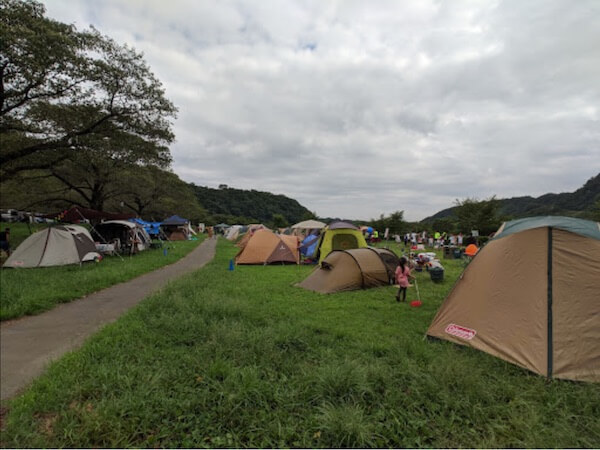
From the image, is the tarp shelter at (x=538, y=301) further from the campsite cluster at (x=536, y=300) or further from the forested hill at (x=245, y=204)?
the forested hill at (x=245, y=204)

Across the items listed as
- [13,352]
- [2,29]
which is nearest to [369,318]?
[13,352]

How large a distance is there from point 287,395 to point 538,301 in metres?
3.62

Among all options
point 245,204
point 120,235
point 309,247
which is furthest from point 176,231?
point 245,204

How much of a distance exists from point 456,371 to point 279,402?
216 centimetres

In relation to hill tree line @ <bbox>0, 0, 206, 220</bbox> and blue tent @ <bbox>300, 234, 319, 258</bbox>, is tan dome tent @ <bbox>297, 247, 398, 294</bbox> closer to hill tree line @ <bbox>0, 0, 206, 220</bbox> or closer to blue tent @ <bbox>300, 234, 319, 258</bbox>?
blue tent @ <bbox>300, 234, 319, 258</bbox>

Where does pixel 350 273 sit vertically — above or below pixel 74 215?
below

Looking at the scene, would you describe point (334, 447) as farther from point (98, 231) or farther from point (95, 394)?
point (98, 231)

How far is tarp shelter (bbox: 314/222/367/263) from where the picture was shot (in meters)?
14.3

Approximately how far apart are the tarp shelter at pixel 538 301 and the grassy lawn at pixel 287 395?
0.27 m

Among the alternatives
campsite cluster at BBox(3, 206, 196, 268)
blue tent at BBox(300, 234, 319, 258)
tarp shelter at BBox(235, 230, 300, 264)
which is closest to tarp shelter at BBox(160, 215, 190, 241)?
campsite cluster at BBox(3, 206, 196, 268)

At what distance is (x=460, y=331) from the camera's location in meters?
4.67

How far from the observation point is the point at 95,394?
320 centimetres

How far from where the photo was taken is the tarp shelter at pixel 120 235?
53.1ft

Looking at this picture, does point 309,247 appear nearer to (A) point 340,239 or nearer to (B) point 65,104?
(A) point 340,239
